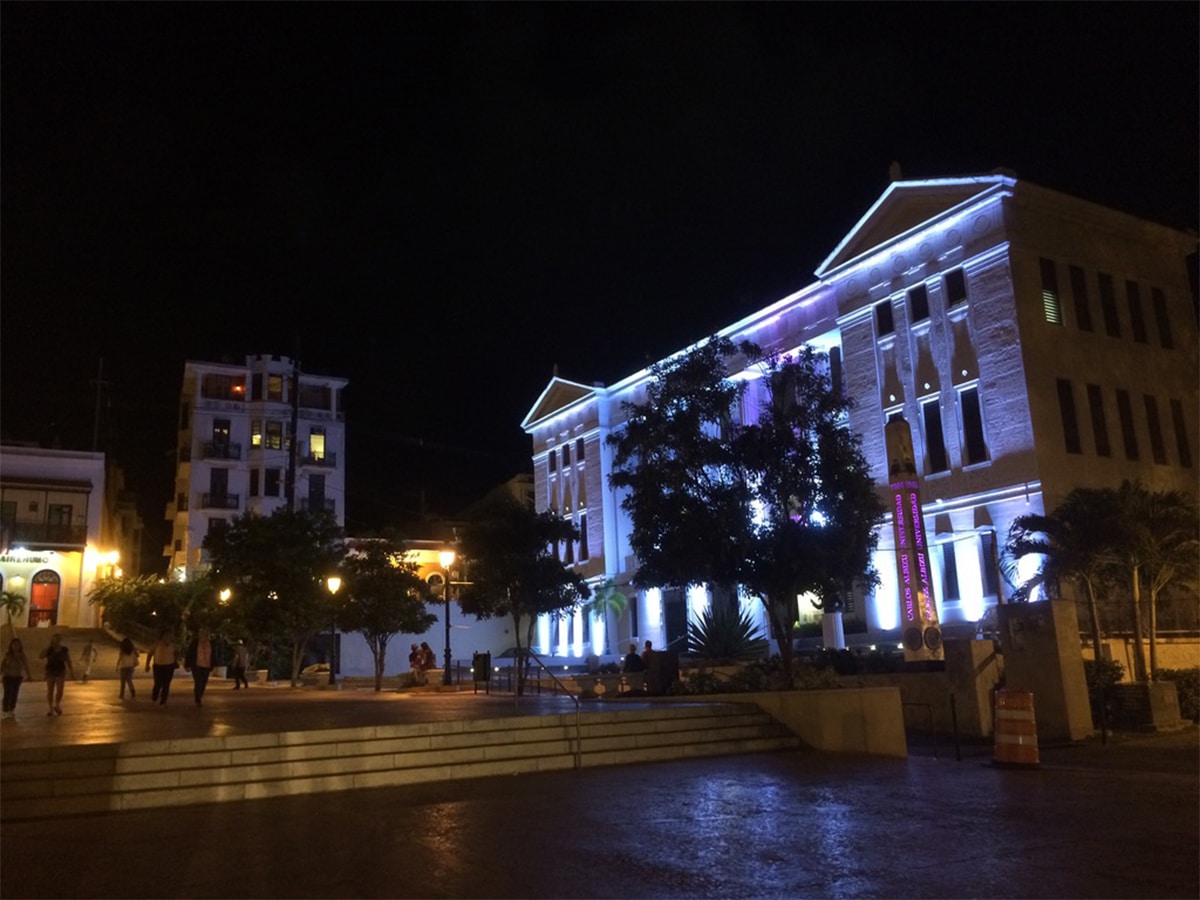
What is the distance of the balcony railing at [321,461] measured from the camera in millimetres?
59781

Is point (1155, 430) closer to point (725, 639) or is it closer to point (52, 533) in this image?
point (725, 639)

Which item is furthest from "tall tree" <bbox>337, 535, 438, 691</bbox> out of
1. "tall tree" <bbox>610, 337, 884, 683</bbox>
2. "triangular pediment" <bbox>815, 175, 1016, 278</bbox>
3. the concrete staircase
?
"triangular pediment" <bbox>815, 175, 1016, 278</bbox>

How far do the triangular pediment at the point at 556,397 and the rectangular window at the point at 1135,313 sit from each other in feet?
77.0

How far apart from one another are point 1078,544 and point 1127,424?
9694 mm

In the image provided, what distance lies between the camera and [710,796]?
10.0 m

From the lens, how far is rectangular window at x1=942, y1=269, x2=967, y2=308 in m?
29.4

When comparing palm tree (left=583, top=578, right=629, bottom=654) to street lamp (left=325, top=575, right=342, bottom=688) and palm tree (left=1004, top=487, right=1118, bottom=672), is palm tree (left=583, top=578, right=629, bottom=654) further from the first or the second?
palm tree (left=1004, top=487, right=1118, bottom=672)

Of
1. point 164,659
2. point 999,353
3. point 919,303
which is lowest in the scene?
point 164,659

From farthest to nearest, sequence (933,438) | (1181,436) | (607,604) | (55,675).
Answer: (607,604)
(1181,436)
(933,438)
(55,675)

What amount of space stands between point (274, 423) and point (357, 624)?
30754mm

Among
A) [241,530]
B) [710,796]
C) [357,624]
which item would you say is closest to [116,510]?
[241,530]

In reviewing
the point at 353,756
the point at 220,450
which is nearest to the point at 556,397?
the point at 220,450

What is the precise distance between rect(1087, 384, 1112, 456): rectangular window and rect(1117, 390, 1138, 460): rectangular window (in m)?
0.79

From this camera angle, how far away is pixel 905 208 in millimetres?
31234
